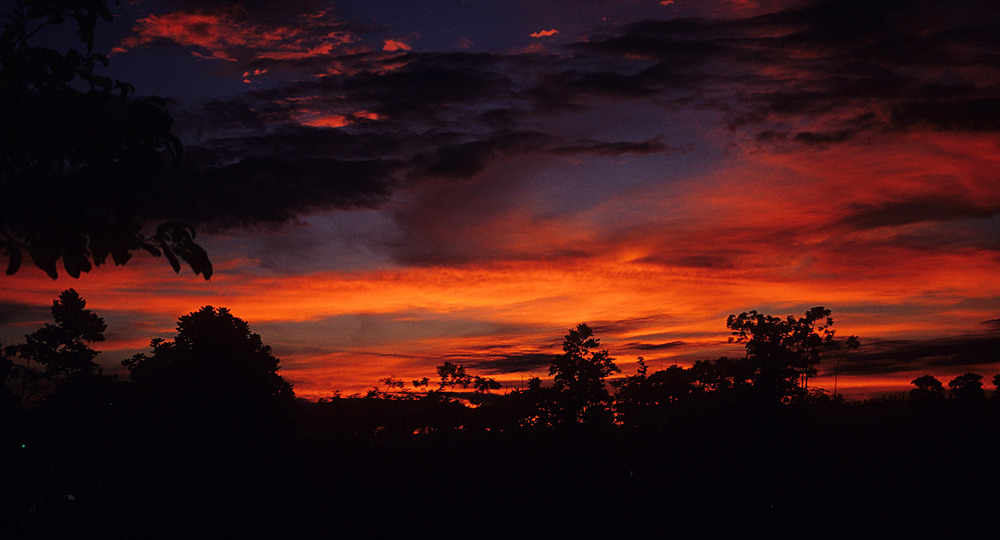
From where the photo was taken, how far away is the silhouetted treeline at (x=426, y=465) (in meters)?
36.2

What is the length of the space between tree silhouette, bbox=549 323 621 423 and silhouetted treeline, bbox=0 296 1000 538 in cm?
439

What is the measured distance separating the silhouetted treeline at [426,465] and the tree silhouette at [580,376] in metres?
4.39

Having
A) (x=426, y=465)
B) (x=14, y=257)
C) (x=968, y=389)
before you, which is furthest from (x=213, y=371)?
(x=968, y=389)

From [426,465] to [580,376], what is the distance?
899 inches

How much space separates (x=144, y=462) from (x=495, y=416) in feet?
155

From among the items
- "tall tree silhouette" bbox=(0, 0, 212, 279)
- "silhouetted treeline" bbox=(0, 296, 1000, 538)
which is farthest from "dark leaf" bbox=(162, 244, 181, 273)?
"silhouetted treeline" bbox=(0, 296, 1000, 538)

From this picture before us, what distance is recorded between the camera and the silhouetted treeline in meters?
36.2

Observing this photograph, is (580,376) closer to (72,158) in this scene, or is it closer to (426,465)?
(426,465)

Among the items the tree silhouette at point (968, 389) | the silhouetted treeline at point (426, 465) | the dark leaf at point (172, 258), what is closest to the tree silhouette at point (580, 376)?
the silhouetted treeline at point (426, 465)

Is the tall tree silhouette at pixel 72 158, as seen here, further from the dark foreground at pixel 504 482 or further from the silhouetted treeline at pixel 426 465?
the dark foreground at pixel 504 482

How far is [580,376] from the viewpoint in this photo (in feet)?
234

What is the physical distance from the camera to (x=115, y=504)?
34.2 m

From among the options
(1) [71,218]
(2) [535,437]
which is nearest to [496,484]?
(2) [535,437]

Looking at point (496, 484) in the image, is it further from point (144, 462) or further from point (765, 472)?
point (144, 462)
